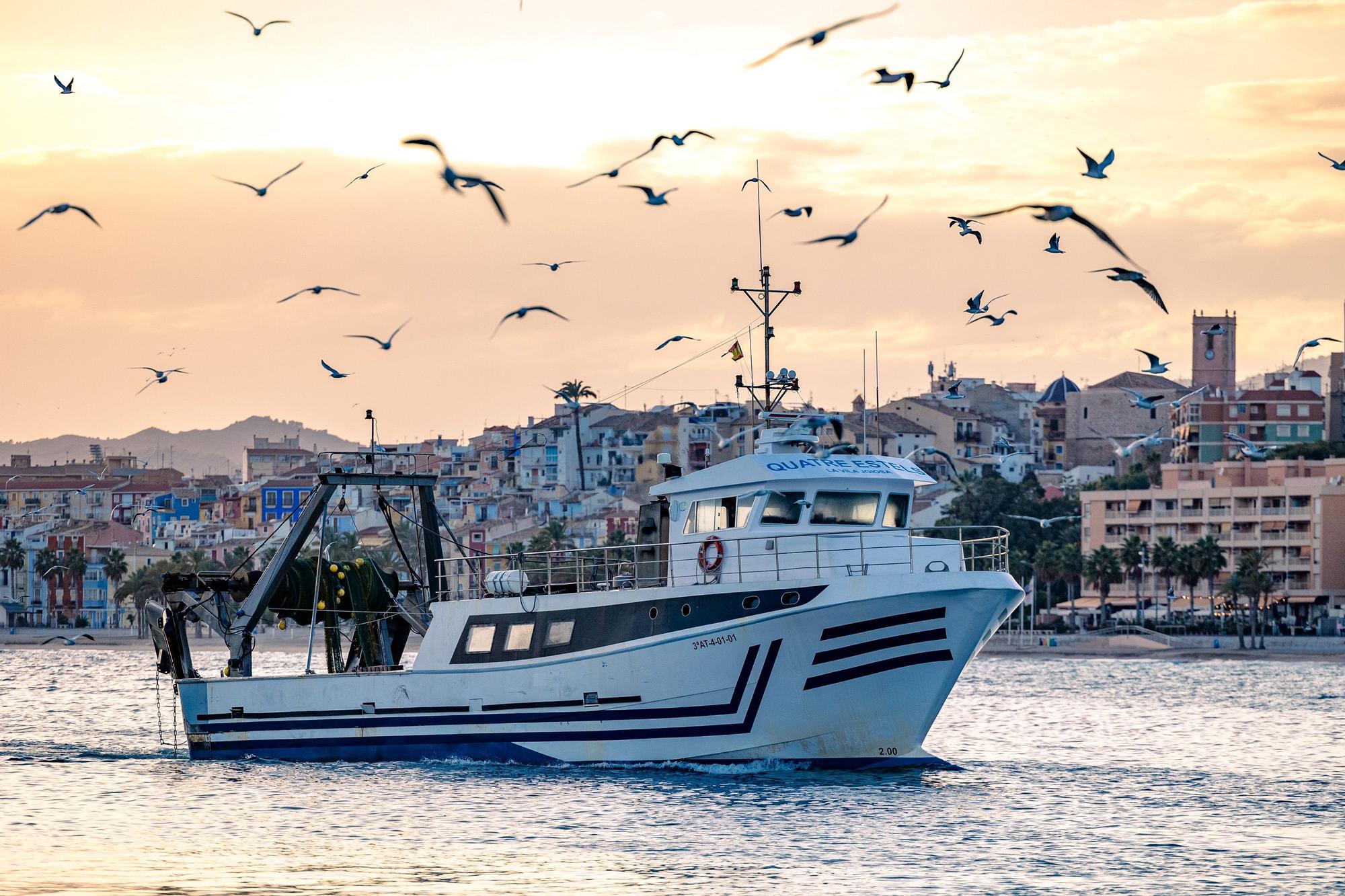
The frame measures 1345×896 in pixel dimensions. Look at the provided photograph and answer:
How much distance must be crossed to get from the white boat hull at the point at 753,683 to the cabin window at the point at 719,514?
1.68 meters

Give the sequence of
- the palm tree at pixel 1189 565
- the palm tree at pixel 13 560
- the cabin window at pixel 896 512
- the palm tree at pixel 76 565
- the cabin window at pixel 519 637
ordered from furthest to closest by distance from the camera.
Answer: the palm tree at pixel 13 560
the palm tree at pixel 76 565
the palm tree at pixel 1189 565
the cabin window at pixel 519 637
the cabin window at pixel 896 512

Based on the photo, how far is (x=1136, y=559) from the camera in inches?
4429

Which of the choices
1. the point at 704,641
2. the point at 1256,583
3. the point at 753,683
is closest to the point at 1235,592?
the point at 1256,583

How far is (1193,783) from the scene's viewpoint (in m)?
32.8

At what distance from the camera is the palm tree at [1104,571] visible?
369 feet

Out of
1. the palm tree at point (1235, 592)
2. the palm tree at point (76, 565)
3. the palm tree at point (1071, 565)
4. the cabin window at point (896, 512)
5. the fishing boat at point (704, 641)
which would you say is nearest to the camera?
the fishing boat at point (704, 641)

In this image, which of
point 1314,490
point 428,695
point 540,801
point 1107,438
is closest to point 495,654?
point 428,695

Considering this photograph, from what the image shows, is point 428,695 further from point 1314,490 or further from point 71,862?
point 1314,490

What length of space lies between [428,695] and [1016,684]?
4284 centimetres

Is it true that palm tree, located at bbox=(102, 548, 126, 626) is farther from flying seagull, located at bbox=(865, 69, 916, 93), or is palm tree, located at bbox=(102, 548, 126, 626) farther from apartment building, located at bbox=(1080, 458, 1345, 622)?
flying seagull, located at bbox=(865, 69, 916, 93)

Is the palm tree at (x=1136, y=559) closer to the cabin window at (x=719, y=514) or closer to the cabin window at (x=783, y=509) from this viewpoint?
the cabin window at (x=719, y=514)

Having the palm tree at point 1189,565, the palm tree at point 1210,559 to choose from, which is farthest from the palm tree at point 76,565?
the palm tree at point 1210,559

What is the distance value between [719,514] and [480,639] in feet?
15.2

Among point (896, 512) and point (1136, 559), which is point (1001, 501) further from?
point (896, 512)
